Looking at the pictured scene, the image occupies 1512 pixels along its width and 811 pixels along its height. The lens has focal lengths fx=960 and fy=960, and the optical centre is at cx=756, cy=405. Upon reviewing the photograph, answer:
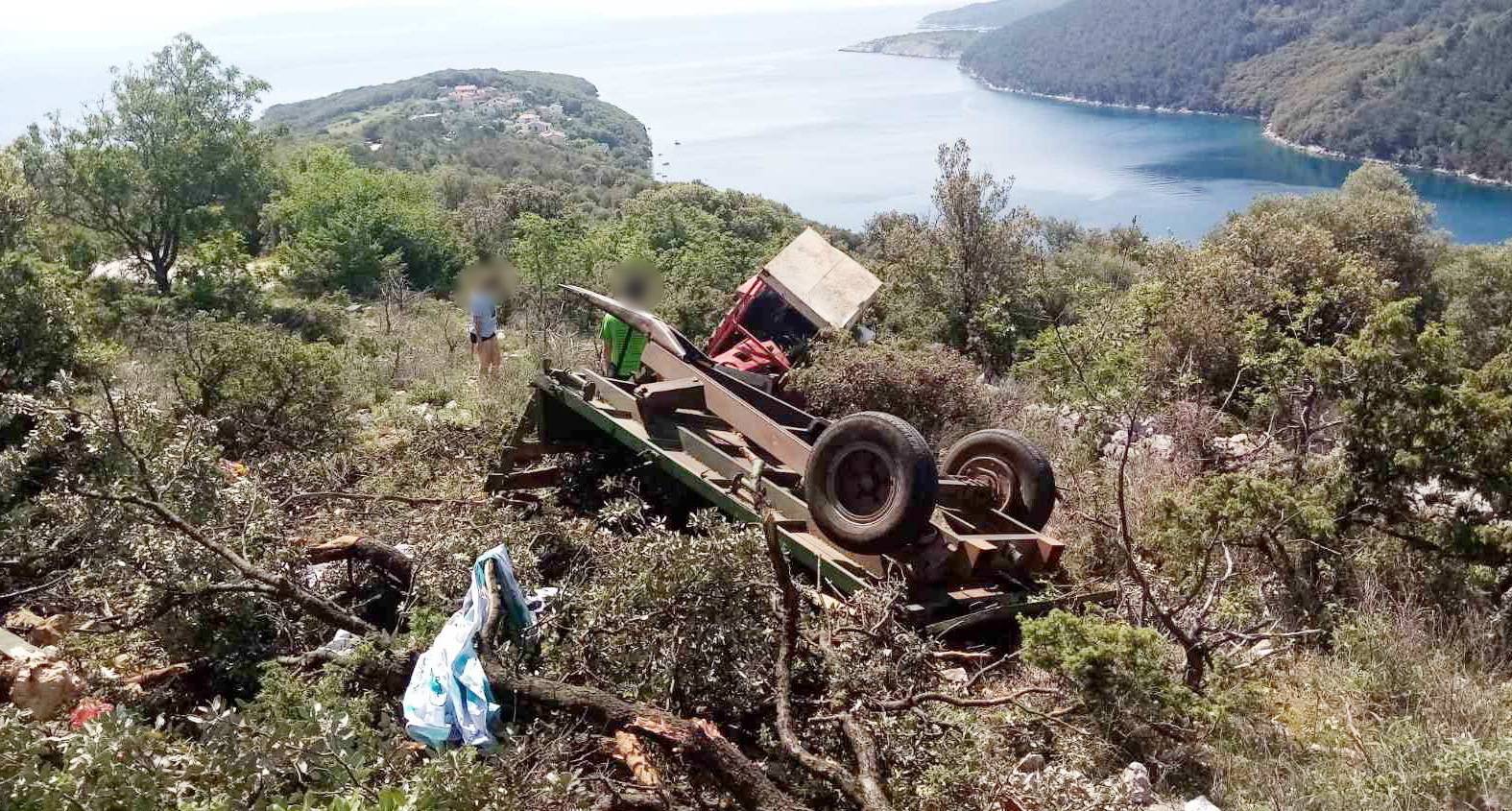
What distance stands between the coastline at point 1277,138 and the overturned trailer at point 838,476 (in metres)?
38.2

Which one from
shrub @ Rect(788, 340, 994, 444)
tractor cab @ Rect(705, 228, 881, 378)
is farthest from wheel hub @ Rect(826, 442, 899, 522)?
shrub @ Rect(788, 340, 994, 444)

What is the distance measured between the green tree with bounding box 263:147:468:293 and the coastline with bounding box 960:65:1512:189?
3364cm

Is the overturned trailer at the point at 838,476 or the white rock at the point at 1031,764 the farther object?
the overturned trailer at the point at 838,476

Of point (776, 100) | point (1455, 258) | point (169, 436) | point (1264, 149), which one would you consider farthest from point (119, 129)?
point (776, 100)

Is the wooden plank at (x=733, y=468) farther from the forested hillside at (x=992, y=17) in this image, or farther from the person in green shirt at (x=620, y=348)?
the forested hillside at (x=992, y=17)

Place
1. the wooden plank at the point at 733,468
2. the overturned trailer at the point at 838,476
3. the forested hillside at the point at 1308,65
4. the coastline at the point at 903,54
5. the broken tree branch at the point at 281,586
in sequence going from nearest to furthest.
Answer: the broken tree branch at the point at 281,586
the overturned trailer at the point at 838,476
the wooden plank at the point at 733,468
the forested hillside at the point at 1308,65
the coastline at the point at 903,54

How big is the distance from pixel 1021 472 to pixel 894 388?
2.92 m

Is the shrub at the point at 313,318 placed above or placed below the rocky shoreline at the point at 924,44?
below

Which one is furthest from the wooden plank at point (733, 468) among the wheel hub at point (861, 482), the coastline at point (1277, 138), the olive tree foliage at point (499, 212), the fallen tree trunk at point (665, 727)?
the coastline at point (1277, 138)

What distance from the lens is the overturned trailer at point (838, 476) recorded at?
4.86m

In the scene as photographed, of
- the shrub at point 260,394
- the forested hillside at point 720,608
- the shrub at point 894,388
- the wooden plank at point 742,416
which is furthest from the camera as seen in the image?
the shrub at point 894,388

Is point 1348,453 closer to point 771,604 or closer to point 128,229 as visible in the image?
point 771,604

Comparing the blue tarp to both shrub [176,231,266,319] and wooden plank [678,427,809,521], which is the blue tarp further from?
shrub [176,231,266,319]

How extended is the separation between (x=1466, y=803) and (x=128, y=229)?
90.8 feet
